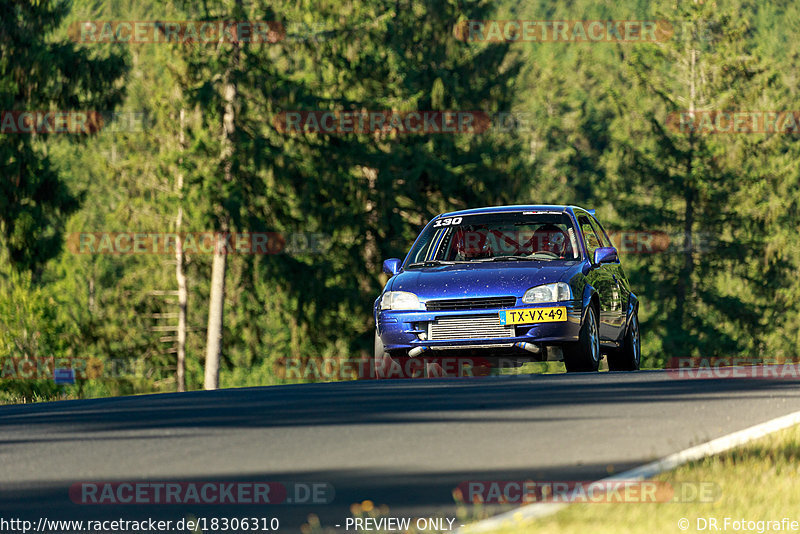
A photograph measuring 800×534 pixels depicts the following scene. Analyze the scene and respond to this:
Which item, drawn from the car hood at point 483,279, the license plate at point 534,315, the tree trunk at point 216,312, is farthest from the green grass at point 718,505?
the tree trunk at point 216,312

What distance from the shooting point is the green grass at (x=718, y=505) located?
559 centimetres

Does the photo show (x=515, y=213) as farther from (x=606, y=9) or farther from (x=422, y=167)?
(x=606, y=9)

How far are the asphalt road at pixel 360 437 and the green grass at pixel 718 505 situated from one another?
0.48 metres

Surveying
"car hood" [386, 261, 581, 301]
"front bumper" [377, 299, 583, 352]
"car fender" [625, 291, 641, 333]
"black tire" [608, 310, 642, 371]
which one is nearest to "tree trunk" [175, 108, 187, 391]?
"car fender" [625, 291, 641, 333]

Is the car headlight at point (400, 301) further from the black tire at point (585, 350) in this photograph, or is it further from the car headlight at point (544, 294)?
the black tire at point (585, 350)

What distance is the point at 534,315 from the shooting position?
1234 centimetres

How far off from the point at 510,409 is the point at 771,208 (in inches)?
1597

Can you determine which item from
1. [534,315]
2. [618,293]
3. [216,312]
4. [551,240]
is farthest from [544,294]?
[216,312]

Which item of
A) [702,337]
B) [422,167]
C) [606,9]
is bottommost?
[702,337]

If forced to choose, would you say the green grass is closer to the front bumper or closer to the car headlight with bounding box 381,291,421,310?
the front bumper

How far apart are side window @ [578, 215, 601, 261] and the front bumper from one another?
156 cm

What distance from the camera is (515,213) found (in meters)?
14.2

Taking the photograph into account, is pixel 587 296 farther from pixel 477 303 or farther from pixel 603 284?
pixel 477 303

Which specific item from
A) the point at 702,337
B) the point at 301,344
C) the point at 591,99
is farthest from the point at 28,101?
the point at 591,99
